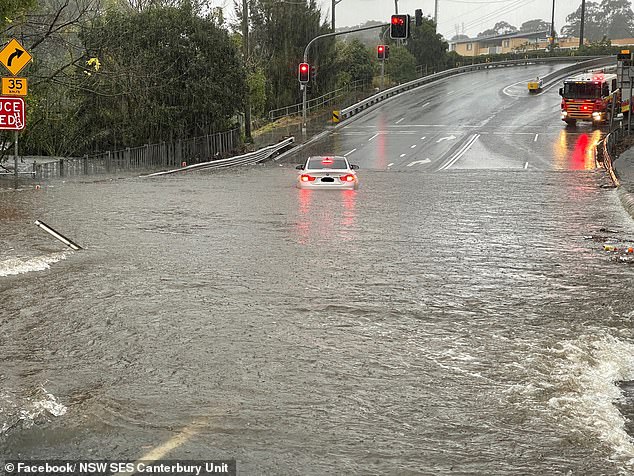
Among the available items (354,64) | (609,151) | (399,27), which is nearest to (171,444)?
(609,151)

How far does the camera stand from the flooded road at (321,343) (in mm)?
6988

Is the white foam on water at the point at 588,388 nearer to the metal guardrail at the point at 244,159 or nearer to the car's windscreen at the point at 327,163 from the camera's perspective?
the car's windscreen at the point at 327,163

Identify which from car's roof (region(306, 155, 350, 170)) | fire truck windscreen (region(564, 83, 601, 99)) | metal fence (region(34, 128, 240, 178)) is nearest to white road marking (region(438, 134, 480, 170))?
fire truck windscreen (region(564, 83, 601, 99))

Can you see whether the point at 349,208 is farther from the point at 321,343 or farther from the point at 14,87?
the point at 321,343

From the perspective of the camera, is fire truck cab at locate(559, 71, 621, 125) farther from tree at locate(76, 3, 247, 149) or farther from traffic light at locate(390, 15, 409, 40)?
tree at locate(76, 3, 247, 149)

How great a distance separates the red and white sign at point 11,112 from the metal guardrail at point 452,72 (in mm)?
32978

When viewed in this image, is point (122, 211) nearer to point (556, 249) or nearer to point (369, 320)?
point (556, 249)

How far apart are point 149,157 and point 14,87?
15850 mm

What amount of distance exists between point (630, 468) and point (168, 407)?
3781 millimetres

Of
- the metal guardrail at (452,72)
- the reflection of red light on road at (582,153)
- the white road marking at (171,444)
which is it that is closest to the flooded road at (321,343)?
the white road marking at (171,444)

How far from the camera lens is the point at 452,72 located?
8500 cm

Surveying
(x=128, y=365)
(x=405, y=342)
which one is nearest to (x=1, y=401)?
(x=128, y=365)

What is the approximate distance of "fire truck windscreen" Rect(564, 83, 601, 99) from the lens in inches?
1982

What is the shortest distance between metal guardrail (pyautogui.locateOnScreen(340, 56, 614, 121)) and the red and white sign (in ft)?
108
